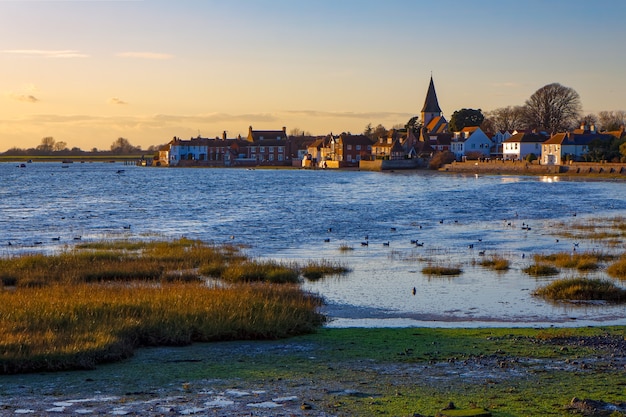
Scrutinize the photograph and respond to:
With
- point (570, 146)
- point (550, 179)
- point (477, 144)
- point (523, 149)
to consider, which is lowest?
point (550, 179)

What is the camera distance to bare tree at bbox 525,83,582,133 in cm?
18900

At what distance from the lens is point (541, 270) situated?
32.8 meters

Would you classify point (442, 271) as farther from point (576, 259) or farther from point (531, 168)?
point (531, 168)

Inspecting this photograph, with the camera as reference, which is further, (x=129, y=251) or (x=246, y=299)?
(x=129, y=251)

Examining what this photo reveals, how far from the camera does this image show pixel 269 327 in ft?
65.2

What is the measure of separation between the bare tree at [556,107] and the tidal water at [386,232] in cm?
8585

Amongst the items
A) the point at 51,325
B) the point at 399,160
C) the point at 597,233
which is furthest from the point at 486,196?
the point at 399,160

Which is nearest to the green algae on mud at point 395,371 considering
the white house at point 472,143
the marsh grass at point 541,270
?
the marsh grass at point 541,270

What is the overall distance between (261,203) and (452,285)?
54626 millimetres

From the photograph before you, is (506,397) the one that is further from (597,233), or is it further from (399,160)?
(399,160)

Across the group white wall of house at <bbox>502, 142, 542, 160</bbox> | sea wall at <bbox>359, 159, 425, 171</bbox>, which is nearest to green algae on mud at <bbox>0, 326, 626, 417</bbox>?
white wall of house at <bbox>502, 142, 542, 160</bbox>

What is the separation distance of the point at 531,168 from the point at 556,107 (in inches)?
1768

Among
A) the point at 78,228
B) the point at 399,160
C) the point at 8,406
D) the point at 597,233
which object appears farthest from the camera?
the point at 399,160

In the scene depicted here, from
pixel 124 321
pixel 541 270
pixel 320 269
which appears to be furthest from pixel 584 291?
pixel 124 321
